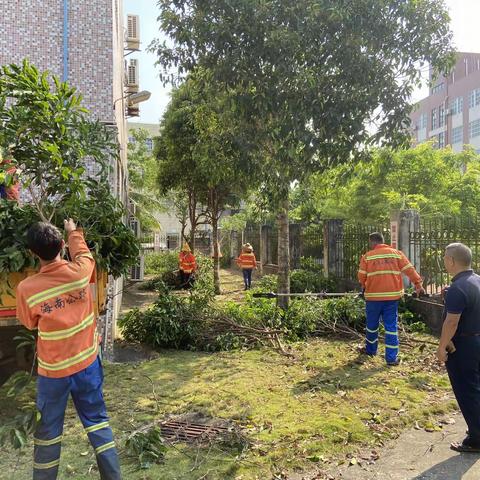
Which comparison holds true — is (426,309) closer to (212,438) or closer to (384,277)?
(384,277)

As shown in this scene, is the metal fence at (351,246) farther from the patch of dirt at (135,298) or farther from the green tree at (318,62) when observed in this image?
the patch of dirt at (135,298)

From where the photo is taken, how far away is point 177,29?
8.21 m

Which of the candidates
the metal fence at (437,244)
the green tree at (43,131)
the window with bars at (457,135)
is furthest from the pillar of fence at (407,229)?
the window with bars at (457,135)

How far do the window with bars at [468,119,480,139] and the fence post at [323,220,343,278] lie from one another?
4665 centimetres

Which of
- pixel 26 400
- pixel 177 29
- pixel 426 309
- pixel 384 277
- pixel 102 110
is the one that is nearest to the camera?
pixel 26 400

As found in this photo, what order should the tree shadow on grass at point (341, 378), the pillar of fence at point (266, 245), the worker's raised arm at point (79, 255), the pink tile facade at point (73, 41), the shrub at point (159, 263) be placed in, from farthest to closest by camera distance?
the shrub at point (159, 263) → the pillar of fence at point (266, 245) → the pink tile facade at point (73, 41) → the tree shadow on grass at point (341, 378) → the worker's raised arm at point (79, 255)

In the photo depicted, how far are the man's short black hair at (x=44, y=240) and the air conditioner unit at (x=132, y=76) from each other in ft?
40.6

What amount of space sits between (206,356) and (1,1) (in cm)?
596

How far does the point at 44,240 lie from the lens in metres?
3.14

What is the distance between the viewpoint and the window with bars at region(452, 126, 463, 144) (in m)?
56.5

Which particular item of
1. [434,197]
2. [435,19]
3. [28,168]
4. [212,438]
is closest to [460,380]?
[212,438]

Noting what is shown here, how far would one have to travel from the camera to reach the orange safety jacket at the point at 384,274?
6.79 meters

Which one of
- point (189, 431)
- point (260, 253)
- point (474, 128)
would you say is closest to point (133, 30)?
point (260, 253)

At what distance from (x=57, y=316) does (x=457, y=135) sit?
61.3m
